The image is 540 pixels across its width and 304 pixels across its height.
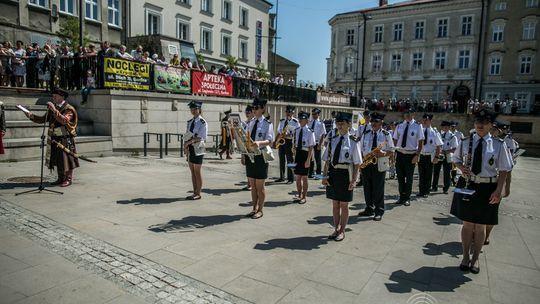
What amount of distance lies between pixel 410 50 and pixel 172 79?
39.6 m

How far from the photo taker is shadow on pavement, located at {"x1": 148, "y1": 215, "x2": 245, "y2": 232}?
19.8 ft

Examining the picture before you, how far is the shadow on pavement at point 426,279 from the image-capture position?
4300 mm

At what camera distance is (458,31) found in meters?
44.0

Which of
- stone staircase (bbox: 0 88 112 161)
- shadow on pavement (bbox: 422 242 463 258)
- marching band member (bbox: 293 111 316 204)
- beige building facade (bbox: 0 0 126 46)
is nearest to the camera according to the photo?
shadow on pavement (bbox: 422 242 463 258)

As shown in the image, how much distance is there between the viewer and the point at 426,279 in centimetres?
458

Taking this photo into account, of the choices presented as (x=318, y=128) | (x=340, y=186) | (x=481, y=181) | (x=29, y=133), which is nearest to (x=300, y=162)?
(x=318, y=128)

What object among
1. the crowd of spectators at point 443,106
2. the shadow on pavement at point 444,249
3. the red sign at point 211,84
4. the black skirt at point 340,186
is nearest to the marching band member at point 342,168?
the black skirt at point 340,186

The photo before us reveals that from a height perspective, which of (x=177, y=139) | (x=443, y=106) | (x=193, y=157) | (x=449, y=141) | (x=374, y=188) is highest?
(x=443, y=106)

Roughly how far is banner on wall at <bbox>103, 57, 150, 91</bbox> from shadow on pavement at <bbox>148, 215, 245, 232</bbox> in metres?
9.06

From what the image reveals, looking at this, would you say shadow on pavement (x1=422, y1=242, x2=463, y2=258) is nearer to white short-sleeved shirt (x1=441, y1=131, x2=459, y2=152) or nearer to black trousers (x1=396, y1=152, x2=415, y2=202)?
black trousers (x1=396, y1=152, x2=415, y2=202)

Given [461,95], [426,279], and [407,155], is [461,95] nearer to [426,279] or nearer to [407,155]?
[407,155]

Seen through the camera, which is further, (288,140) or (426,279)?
(288,140)

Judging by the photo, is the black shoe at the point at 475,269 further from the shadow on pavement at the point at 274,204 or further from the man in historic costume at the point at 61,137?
the man in historic costume at the point at 61,137

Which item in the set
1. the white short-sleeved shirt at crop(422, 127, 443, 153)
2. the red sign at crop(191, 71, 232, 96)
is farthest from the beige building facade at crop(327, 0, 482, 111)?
the white short-sleeved shirt at crop(422, 127, 443, 153)
